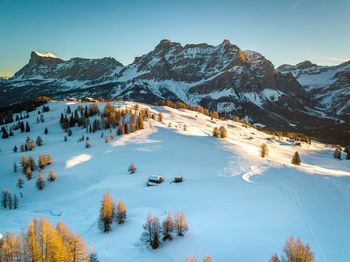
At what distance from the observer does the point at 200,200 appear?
32.2 m

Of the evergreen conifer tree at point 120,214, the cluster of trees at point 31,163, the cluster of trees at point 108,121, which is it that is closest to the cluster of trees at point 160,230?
the evergreen conifer tree at point 120,214

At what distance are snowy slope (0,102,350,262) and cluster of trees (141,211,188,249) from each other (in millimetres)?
824

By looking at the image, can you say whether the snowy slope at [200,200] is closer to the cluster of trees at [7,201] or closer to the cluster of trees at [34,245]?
the cluster of trees at [7,201]

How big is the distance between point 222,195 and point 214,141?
47028mm

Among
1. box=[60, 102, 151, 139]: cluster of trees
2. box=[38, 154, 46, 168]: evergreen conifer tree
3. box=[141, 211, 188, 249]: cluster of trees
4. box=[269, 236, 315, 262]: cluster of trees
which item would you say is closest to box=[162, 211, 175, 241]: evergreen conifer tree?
box=[141, 211, 188, 249]: cluster of trees

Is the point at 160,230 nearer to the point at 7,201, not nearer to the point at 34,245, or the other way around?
the point at 34,245

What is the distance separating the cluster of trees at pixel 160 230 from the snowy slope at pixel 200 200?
82cm

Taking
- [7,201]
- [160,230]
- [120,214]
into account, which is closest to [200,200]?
[160,230]

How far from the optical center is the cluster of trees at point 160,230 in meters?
21.5

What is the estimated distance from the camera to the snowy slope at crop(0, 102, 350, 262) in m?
20.5

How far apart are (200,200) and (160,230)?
1179cm

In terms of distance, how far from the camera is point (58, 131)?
113812mm

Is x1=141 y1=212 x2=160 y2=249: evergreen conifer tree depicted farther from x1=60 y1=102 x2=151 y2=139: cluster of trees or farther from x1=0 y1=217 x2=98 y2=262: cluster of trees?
x1=60 y1=102 x2=151 y2=139: cluster of trees

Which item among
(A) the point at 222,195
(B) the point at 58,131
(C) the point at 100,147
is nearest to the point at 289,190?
(A) the point at 222,195
